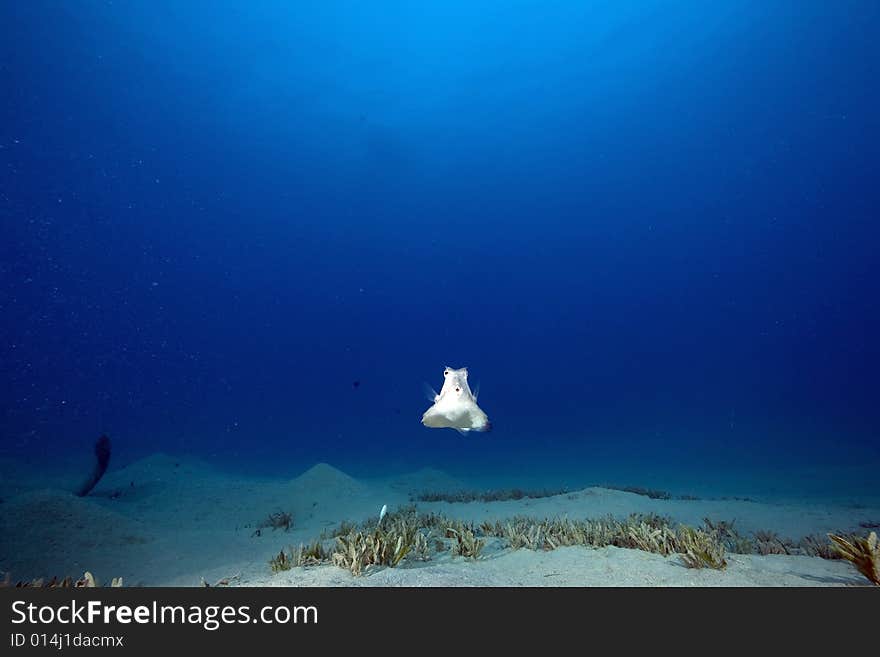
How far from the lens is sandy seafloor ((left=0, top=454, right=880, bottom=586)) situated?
4.96 m

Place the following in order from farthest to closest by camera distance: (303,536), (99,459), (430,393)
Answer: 1. (99,459)
2. (303,536)
3. (430,393)

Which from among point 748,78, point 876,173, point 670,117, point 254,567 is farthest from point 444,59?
point 254,567

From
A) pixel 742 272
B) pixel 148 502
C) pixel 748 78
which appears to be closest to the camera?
pixel 148 502

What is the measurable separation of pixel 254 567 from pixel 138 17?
224 feet

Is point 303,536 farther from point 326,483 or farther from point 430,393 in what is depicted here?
point 430,393

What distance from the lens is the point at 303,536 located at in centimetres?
919

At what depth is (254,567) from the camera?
6.73 m

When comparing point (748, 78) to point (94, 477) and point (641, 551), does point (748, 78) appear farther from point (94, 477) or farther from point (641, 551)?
point (94, 477)

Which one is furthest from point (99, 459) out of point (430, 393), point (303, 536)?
point (430, 393)

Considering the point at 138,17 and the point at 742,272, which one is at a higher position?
the point at 138,17

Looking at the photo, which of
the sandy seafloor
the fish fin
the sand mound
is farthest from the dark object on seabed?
the fish fin

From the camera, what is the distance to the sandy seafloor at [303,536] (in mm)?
4957

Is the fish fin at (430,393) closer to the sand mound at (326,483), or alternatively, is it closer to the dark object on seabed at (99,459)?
the sand mound at (326,483)

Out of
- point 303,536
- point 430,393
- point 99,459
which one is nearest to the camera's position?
point 430,393
